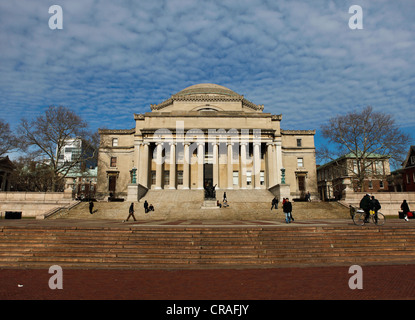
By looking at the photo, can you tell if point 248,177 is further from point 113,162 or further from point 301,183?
→ point 113,162

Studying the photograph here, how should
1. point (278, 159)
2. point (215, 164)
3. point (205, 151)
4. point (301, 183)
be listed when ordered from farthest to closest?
point (301, 183) < point (205, 151) < point (278, 159) < point (215, 164)

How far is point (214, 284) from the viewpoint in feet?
27.9

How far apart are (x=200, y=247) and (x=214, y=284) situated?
4201 millimetres

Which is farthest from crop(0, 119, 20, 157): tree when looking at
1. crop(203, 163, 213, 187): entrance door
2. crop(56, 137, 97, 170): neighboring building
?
crop(203, 163, 213, 187): entrance door

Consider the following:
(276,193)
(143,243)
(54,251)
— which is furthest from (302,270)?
(276,193)

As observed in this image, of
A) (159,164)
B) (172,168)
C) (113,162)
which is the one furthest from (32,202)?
(113,162)

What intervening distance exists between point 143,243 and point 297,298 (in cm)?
811

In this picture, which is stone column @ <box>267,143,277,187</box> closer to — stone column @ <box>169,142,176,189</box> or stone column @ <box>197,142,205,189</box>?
stone column @ <box>197,142,205,189</box>

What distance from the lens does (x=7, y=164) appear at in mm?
60625

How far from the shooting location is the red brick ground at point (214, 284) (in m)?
7.27

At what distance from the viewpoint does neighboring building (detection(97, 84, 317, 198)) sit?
48.0m

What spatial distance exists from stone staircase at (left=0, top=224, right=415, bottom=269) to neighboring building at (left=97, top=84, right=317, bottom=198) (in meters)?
31.3

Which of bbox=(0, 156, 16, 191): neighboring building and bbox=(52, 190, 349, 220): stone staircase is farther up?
bbox=(0, 156, 16, 191): neighboring building

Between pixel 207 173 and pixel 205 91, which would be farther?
pixel 205 91
